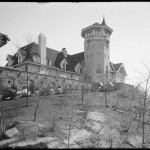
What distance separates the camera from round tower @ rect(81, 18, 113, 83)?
4047 centimetres

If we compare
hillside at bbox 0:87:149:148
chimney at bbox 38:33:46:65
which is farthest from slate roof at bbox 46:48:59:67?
hillside at bbox 0:87:149:148

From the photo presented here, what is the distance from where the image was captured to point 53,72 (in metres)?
34.3

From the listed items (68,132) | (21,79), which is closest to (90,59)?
(21,79)

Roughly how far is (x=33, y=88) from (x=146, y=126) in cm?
1777

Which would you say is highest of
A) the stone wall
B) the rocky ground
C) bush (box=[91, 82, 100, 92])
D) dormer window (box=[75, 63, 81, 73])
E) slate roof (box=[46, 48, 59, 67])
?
slate roof (box=[46, 48, 59, 67])

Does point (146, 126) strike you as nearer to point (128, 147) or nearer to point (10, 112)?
point (128, 147)

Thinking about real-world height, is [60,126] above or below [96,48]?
below

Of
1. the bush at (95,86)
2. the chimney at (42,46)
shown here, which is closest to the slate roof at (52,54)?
the chimney at (42,46)

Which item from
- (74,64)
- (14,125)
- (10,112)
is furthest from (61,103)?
(74,64)

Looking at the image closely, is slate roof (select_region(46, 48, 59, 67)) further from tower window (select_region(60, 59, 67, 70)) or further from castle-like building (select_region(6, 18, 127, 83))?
tower window (select_region(60, 59, 67, 70))

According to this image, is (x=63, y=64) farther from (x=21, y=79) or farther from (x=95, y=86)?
(x=21, y=79)

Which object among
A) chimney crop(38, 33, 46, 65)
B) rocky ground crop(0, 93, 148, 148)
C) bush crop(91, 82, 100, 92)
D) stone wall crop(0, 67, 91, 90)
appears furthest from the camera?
chimney crop(38, 33, 46, 65)

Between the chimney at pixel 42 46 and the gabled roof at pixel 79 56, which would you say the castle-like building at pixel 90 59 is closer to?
the gabled roof at pixel 79 56

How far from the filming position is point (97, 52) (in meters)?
40.9
